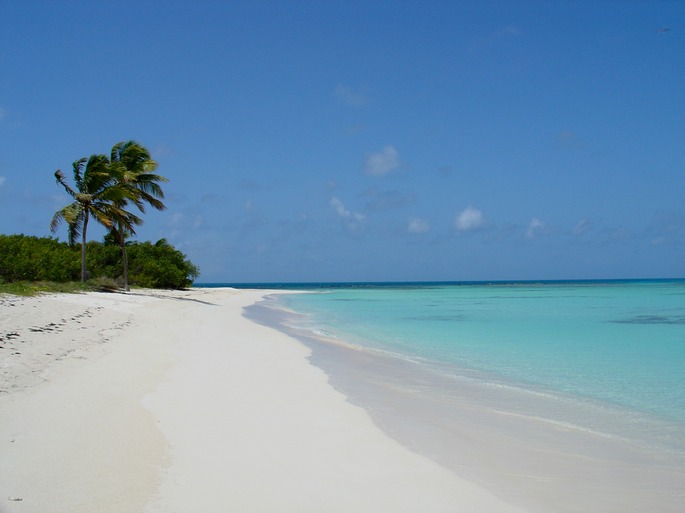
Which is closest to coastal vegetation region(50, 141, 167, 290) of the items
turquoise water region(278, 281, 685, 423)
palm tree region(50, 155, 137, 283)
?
palm tree region(50, 155, 137, 283)

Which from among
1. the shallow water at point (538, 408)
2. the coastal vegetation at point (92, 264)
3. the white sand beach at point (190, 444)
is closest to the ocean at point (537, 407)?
the shallow water at point (538, 408)

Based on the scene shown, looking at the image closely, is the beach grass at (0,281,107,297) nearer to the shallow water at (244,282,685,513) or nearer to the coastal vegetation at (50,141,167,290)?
the coastal vegetation at (50,141,167,290)

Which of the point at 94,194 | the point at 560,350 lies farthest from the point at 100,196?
the point at 560,350

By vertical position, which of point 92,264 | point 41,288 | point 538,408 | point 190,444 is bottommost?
point 538,408

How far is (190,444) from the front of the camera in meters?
4.48

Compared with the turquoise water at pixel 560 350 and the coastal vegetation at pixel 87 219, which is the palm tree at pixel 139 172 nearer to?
the coastal vegetation at pixel 87 219

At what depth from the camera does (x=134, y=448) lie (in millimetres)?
4207

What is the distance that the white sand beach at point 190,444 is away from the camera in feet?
11.3

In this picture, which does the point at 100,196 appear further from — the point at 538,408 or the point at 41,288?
the point at 538,408

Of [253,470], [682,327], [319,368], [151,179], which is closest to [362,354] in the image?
[319,368]

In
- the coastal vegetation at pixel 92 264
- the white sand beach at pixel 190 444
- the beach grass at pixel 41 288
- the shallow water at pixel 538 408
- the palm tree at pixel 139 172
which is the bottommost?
the shallow water at pixel 538 408

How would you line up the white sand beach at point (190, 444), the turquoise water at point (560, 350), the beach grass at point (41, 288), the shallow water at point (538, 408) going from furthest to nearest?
1. the beach grass at point (41, 288)
2. the turquoise water at point (560, 350)
3. the shallow water at point (538, 408)
4. the white sand beach at point (190, 444)

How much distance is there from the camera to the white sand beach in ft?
11.3

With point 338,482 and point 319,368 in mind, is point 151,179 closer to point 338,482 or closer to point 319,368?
point 319,368
